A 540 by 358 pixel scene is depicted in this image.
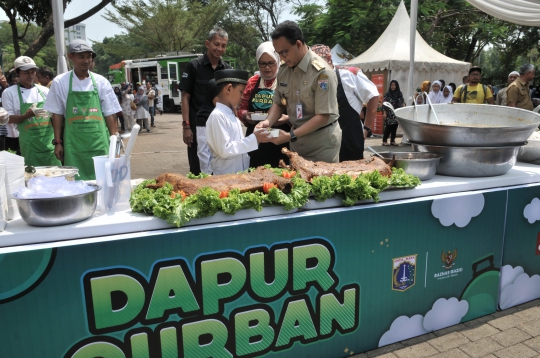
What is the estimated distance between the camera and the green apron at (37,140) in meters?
4.09

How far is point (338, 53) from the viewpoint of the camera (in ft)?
52.3

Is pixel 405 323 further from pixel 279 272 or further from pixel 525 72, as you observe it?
pixel 525 72

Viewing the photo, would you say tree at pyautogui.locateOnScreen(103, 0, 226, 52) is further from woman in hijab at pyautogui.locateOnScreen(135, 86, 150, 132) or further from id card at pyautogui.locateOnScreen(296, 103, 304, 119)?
id card at pyautogui.locateOnScreen(296, 103, 304, 119)

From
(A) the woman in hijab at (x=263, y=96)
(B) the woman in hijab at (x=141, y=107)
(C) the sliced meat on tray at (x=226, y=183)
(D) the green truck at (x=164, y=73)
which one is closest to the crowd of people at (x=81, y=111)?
(A) the woman in hijab at (x=263, y=96)

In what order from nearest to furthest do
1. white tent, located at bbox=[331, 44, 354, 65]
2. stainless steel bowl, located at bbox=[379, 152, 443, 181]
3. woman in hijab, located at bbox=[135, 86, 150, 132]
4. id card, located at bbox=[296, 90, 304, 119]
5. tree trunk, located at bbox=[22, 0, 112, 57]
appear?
stainless steel bowl, located at bbox=[379, 152, 443, 181] < id card, located at bbox=[296, 90, 304, 119] < tree trunk, located at bbox=[22, 0, 112, 57] < woman in hijab, located at bbox=[135, 86, 150, 132] < white tent, located at bbox=[331, 44, 354, 65]

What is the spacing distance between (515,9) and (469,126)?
313 cm

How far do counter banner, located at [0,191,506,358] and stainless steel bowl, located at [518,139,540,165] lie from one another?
2.54ft

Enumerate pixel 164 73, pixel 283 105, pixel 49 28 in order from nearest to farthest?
pixel 283 105, pixel 49 28, pixel 164 73

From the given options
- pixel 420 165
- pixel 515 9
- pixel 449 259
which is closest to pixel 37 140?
pixel 420 165

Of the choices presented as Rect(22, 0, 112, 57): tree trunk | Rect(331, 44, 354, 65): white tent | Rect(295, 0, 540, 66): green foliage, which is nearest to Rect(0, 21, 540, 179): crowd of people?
Rect(22, 0, 112, 57): tree trunk

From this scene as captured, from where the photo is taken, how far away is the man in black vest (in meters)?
3.89

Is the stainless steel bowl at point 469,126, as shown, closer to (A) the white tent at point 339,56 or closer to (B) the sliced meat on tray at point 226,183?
(B) the sliced meat on tray at point 226,183

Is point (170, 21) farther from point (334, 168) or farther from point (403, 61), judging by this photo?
point (334, 168)

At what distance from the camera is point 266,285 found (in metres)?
2.07
